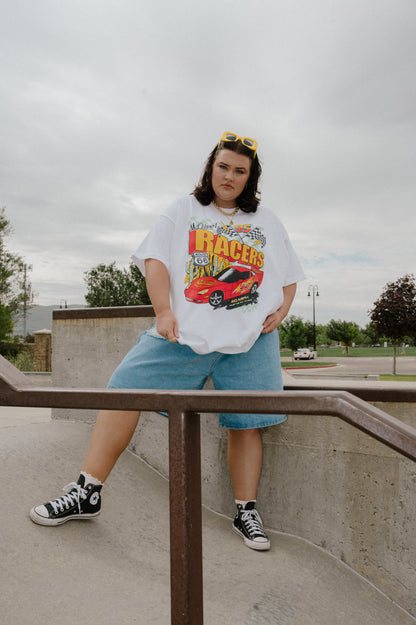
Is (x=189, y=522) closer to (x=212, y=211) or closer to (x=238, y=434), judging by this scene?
(x=238, y=434)

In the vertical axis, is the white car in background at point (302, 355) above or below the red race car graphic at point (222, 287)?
below

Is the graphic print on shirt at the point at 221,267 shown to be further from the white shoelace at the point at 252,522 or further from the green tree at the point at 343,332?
the green tree at the point at 343,332

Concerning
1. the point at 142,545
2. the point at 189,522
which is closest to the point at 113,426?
the point at 142,545

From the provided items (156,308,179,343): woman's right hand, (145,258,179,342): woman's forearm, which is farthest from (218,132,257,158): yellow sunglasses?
(156,308,179,343): woman's right hand

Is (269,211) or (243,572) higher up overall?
(269,211)

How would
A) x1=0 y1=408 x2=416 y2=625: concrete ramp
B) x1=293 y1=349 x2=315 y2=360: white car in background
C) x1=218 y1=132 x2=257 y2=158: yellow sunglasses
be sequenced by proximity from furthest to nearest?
1. x1=293 y1=349 x2=315 y2=360: white car in background
2. x1=218 y1=132 x2=257 y2=158: yellow sunglasses
3. x1=0 y1=408 x2=416 y2=625: concrete ramp

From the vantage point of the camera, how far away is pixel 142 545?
2031mm

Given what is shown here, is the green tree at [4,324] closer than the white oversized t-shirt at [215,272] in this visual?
No

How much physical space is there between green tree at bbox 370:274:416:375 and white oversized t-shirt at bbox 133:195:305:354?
81.6 ft

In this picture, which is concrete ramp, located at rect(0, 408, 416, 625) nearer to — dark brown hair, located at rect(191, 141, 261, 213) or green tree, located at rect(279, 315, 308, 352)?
dark brown hair, located at rect(191, 141, 261, 213)

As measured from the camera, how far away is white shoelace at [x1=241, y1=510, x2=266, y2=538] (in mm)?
2131

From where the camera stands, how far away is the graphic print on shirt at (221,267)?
6.47 ft

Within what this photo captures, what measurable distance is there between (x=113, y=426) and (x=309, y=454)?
3.05 ft

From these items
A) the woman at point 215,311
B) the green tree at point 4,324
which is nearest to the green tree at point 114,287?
the green tree at point 4,324
